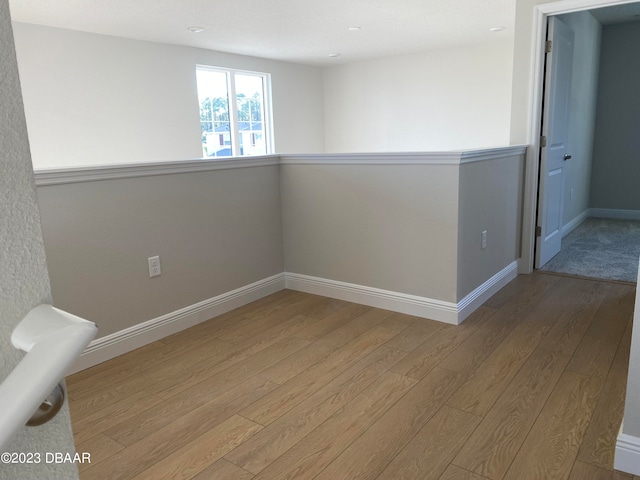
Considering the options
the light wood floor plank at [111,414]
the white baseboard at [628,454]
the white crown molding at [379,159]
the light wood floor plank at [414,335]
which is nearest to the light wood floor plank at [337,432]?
the light wood floor plank at [414,335]

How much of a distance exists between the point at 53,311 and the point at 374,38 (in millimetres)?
6818

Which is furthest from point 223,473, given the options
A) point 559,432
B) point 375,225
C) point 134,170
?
point 375,225

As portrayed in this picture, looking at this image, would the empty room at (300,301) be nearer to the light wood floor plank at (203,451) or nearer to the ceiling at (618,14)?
the light wood floor plank at (203,451)

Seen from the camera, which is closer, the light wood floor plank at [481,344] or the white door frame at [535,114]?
the light wood floor plank at [481,344]

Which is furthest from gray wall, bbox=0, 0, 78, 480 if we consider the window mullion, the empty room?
→ the window mullion

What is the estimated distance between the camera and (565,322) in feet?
9.39

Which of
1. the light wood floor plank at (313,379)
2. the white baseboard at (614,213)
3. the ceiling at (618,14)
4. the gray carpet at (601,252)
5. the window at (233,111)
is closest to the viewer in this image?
the light wood floor plank at (313,379)

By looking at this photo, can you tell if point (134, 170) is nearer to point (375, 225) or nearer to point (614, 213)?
point (375, 225)

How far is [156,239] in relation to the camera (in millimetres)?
2711

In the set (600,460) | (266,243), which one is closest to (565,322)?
(600,460)

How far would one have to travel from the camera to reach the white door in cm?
369

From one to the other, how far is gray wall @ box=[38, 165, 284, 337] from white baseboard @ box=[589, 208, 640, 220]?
4.81 meters

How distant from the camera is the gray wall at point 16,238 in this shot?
1.58ft

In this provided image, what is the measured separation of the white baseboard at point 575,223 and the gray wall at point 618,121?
255 mm
